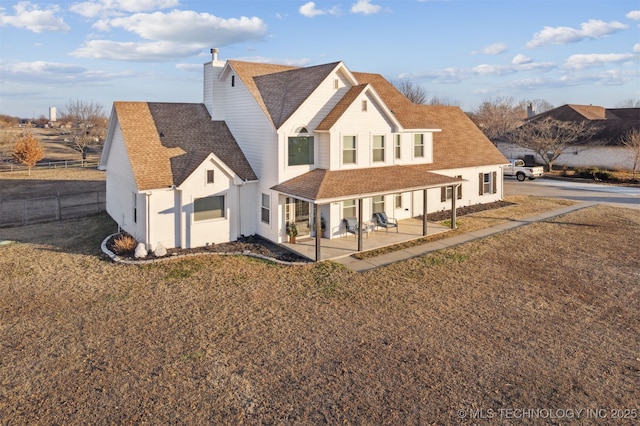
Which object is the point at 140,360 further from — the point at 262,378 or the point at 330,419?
the point at 330,419

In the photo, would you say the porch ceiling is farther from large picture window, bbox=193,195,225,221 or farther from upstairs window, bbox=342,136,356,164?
large picture window, bbox=193,195,225,221

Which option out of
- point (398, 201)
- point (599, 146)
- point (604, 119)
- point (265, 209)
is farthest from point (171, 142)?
point (604, 119)

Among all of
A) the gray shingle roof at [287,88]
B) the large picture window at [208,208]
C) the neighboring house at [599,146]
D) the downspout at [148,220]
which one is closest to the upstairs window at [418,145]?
the gray shingle roof at [287,88]

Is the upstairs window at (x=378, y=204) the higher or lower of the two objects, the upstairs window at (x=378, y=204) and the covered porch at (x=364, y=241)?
the higher

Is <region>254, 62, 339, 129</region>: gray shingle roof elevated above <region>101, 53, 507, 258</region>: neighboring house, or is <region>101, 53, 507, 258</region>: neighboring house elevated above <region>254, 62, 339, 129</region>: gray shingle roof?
<region>254, 62, 339, 129</region>: gray shingle roof

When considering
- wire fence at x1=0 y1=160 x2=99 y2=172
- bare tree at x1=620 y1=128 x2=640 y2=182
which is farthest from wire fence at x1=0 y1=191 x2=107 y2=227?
bare tree at x1=620 y1=128 x2=640 y2=182

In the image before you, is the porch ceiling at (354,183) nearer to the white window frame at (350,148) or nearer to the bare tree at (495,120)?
the white window frame at (350,148)

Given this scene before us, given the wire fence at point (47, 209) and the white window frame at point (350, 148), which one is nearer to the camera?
the white window frame at point (350, 148)
